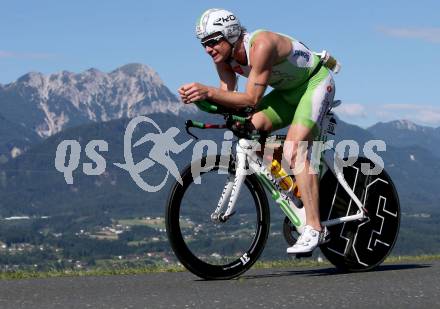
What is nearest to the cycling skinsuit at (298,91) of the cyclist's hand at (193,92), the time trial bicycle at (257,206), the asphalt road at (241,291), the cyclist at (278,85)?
the cyclist at (278,85)

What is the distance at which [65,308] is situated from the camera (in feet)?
20.4

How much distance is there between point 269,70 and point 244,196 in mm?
1302

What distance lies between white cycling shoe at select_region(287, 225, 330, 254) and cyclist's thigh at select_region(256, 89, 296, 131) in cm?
109

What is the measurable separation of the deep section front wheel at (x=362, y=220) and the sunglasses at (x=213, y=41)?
2213mm

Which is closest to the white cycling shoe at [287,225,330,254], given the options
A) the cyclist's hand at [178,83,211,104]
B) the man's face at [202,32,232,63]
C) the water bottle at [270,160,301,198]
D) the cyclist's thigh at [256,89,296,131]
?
the water bottle at [270,160,301,198]

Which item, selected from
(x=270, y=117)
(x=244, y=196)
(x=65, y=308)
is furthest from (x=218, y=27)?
(x=65, y=308)

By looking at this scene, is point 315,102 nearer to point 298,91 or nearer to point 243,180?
point 298,91

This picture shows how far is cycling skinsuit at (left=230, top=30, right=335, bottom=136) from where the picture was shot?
804 cm

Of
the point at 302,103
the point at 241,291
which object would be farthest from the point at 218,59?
the point at 241,291

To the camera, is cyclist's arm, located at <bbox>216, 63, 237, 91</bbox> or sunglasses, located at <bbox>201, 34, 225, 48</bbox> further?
cyclist's arm, located at <bbox>216, 63, 237, 91</bbox>

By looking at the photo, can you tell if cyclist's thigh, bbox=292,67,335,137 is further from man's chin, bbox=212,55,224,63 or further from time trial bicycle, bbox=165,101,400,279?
man's chin, bbox=212,55,224,63

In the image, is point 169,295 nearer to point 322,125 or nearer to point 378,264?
point 322,125

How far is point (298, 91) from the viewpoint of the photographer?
8281 mm

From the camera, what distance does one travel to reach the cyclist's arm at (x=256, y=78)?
7.54 meters
